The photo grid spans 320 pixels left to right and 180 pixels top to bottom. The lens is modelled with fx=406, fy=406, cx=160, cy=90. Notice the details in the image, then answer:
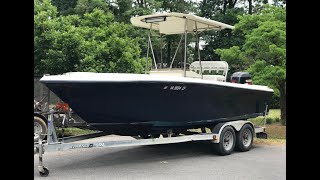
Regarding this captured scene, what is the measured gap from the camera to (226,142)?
8.82 m

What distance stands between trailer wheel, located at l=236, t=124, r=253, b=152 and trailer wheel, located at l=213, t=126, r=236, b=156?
0.19 metres

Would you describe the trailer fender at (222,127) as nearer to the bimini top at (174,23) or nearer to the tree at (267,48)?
the bimini top at (174,23)

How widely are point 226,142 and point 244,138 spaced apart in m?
0.68

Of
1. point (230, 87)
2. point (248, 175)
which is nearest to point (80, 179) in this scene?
point (248, 175)

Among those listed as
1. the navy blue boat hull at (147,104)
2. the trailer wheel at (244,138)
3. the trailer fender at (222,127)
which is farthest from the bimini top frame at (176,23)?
the trailer wheel at (244,138)

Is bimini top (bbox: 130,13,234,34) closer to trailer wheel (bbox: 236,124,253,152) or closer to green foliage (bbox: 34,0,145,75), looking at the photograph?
trailer wheel (bbox: 236,124,253,152)

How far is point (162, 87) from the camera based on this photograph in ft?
24.5

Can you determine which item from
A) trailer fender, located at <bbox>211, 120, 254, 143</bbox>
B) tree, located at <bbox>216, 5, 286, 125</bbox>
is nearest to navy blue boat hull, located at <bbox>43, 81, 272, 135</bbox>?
trailer fender, located at <bbox>211, 120, 254, 143</bbox>

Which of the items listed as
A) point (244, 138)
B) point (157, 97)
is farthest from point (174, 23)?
point (244, 138)

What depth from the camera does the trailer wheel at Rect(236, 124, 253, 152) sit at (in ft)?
29.6

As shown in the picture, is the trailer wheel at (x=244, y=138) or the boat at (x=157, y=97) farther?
the trailer wheel at (x=244, y=138)

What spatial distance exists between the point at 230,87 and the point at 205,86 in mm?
875

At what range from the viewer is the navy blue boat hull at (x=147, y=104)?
693 centimetres
